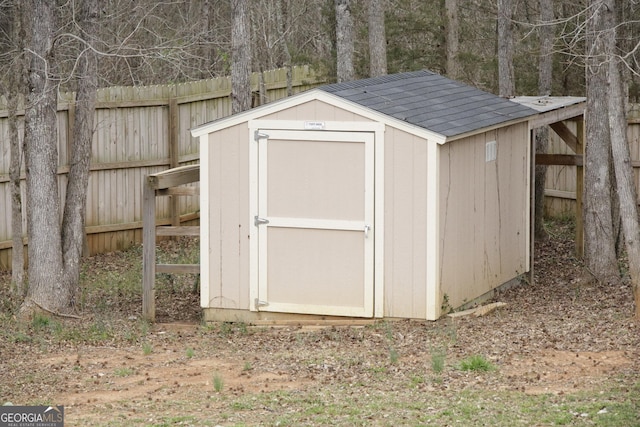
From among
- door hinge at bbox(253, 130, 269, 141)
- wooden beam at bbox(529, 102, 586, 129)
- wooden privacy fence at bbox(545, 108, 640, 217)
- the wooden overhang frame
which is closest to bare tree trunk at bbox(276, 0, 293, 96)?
wooden privacy fence at bbox(545, 108, 640, 217)

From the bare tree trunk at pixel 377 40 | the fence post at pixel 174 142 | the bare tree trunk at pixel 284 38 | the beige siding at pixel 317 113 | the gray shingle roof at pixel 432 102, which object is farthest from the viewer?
the bare tree trunk at pixel 284 38

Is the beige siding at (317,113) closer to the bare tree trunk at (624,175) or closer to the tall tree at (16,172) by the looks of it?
the bare tree trunk at (624,175)

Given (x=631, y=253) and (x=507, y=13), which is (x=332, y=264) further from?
(x=507, y=13)

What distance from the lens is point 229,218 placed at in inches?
439

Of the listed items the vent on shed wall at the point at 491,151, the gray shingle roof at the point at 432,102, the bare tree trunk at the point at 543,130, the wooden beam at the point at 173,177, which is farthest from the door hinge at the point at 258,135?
the bare tree trunk at the point at 543,130

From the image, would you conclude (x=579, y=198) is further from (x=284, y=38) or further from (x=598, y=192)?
(x=284, y=38)

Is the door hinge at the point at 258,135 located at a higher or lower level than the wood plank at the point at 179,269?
higher

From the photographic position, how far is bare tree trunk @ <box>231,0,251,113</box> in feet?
46.1

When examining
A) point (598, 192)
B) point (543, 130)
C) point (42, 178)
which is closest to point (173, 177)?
point (42, 178)

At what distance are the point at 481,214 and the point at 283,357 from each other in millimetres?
3529

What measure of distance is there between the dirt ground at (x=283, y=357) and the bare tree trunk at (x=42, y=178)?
0.46 m

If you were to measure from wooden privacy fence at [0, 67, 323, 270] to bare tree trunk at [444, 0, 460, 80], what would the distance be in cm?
406

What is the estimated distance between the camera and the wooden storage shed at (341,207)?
10.5m

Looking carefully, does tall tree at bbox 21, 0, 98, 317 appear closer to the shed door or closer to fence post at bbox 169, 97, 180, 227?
the shed door
